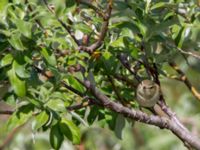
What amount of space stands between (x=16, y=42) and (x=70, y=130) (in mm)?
337

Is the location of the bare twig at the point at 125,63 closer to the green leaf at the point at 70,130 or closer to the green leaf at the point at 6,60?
the green leaf at the point at 70,130

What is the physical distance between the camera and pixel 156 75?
→ 172 cm

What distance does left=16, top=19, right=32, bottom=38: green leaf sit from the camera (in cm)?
140

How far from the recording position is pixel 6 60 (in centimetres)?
148

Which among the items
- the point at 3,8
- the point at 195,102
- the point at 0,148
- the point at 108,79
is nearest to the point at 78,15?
the point at 108,79

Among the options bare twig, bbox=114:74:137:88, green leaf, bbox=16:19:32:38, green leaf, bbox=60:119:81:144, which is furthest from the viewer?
bare twig, bbox=114:74:137:88

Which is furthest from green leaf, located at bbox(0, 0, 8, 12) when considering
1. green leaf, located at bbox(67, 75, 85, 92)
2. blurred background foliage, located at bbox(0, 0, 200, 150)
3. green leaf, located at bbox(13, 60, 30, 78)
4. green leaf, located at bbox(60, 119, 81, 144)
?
green leaf, located at bbox(60, 119, 81, 144)

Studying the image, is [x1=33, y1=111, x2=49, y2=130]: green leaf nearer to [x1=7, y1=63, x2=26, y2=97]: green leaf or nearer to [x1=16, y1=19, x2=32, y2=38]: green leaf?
[x1=7, y1=63, x2=26, y2=97]: green leaf

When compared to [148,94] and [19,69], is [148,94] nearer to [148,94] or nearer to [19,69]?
[148,94]

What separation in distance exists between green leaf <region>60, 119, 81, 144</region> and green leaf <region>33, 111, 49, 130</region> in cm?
9

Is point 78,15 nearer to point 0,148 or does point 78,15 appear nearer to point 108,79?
point 108,79

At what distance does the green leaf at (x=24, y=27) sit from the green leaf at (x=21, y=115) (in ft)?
0.85

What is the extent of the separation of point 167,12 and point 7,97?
1.48ft

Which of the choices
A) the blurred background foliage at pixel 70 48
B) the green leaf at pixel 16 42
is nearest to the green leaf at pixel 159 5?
the blurred background foliage at pixel 70 48
